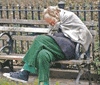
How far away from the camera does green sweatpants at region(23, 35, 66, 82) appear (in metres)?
3.73

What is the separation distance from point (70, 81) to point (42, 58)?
1488 mm

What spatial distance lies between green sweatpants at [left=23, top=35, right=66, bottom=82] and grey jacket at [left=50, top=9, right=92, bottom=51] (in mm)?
350

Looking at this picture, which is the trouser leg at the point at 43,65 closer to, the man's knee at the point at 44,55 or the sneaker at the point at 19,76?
the man's knee at the point at 44,55

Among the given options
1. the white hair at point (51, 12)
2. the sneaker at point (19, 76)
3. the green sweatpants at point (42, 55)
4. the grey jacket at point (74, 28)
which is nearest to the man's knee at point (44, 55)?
the green sweatpants at point (42, 55)

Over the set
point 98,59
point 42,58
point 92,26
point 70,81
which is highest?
point 92,26

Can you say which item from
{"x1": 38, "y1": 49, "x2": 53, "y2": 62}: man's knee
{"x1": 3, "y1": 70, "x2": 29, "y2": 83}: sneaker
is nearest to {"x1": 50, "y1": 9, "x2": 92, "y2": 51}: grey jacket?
{"x1": 38, "y1": 49, "x2": 53, "y2": 62}: man's knee

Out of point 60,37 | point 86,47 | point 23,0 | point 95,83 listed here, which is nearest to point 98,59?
point 95,83

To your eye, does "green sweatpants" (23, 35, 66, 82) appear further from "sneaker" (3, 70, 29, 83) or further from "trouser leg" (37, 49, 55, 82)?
"sneaker" (3, 70, 29, 83)

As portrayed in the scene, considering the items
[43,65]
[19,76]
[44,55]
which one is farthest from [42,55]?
[19,76]

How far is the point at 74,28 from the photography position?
4.26m

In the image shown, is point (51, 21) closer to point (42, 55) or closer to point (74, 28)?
point (74, 28)

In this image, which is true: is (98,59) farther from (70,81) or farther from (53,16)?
(53,16)

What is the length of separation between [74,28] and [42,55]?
845 millimetres

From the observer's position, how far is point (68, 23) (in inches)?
169
